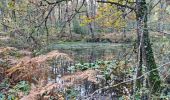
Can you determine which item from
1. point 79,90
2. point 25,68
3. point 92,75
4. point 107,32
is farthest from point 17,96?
point 107,32

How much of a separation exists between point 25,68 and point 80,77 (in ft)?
4.21

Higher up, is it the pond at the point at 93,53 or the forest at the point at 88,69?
the forest at the point at 88,69

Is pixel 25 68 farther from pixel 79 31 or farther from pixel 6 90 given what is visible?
pixel 79 31

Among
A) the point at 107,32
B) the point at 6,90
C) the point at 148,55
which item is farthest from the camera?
the point at 107,32

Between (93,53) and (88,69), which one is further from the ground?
(88,69)

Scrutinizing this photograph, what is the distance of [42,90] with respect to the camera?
4.41 meters

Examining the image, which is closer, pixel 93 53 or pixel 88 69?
pixel 88 69

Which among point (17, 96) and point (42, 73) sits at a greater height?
point (42, 73)

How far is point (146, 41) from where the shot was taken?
4.69 meters

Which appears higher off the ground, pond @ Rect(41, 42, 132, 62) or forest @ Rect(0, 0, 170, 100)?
forest @ Rect(0, 0, 170, 100)

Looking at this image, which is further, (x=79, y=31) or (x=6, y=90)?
(x=79, y=31)

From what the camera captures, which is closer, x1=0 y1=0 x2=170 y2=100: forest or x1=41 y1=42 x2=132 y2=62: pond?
x1=0 y1=0 x2=170 y2=100: forest

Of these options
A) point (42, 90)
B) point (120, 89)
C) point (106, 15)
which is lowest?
point (120, 89)

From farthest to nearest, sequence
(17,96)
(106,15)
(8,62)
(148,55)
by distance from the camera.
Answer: (8,62) → (106,15) → (17,96) → (148,55)
